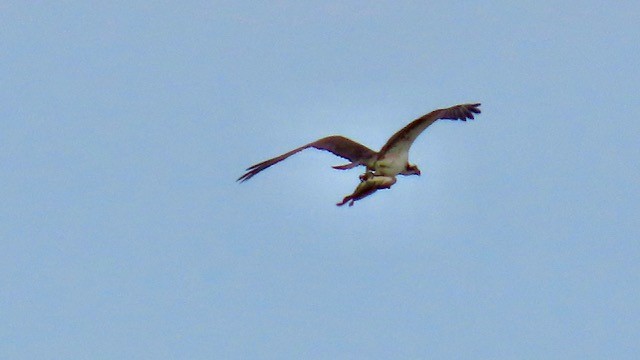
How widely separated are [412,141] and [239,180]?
4.00m

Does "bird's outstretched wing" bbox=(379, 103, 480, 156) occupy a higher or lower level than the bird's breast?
higher

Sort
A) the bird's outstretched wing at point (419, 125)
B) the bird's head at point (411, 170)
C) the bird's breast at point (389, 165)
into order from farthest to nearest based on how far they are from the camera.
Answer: the bird's head at point (411, 170) → the bird's breast at point (389, 165) → the bird's outstretched wing at point (419, 125)

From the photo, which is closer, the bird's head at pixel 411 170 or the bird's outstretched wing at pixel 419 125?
the bird's outstretched wing at pixel 419 125

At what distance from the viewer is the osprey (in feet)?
133

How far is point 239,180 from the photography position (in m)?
39.2

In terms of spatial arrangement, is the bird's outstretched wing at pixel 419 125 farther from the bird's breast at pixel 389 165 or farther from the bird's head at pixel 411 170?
the bird's head at pixel 411 170

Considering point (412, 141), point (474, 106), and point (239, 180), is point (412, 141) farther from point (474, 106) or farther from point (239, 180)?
point (239, 180)

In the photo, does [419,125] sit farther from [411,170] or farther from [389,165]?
[411,170]

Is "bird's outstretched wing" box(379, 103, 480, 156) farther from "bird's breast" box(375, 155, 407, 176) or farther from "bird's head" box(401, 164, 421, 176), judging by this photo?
"bird's head" box(401, 164, 421, 176)

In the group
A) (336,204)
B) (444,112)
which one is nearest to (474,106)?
(444,112)

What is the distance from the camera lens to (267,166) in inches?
1548

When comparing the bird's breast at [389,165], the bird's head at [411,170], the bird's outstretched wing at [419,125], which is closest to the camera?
the bird's outstretched wing at [419,125]

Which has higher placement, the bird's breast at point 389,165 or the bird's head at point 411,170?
the bird's head at point 411,170

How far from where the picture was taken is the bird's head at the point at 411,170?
Result: 4166 centimetres
